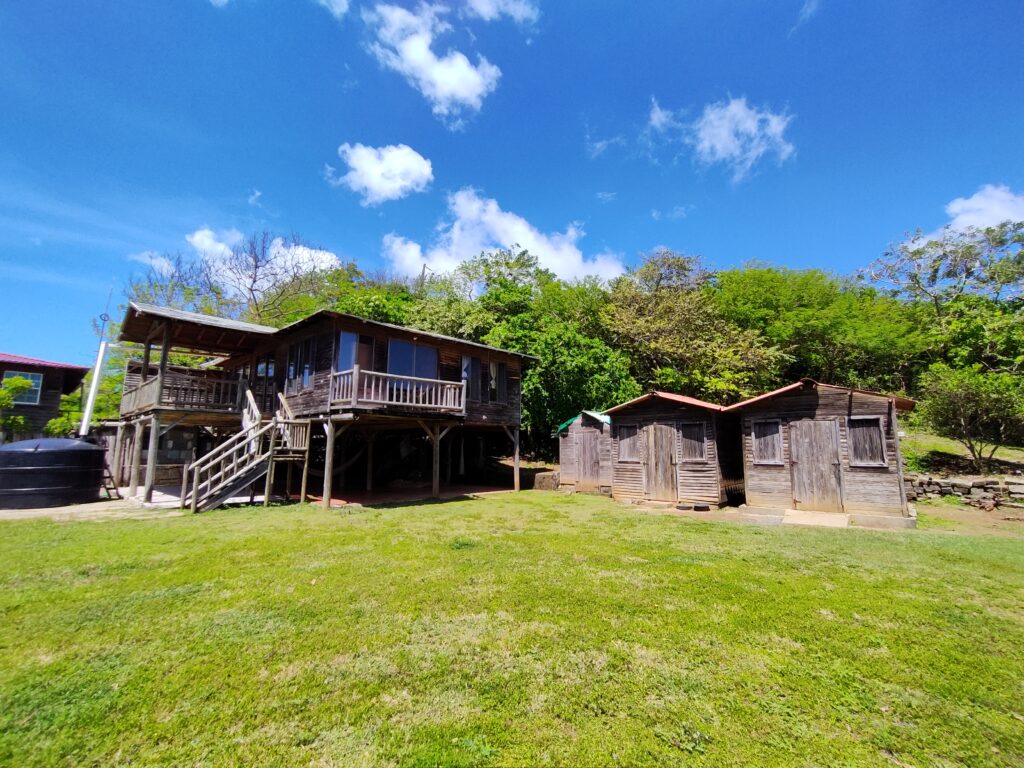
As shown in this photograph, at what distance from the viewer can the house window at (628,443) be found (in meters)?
13.9

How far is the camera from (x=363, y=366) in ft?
44.9

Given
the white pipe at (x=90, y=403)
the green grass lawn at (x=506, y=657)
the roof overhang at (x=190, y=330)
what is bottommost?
the green grass lawn at (x=506, y=657)

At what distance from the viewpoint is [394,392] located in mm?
12672

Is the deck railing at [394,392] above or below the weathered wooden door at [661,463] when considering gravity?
above

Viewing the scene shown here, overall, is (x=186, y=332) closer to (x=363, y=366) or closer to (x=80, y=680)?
(x=363, y=366)

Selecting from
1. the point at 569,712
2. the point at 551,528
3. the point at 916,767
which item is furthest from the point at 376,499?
the point at 916,767

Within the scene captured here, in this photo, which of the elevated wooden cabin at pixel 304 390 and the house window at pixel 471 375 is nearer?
the elevated wooden cabin at pixel 304 390

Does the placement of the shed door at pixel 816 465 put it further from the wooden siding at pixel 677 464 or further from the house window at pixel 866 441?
the wooden siding at pixel 677 464

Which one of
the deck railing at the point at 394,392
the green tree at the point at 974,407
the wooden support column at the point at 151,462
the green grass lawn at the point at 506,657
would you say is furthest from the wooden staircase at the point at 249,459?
the green tree at the point at 974,407

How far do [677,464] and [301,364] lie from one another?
1235 centimetres

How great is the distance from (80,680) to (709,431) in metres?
12.8

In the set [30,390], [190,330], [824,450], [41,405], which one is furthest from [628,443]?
[30,390]

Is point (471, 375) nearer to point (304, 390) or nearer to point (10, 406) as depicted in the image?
point (304, 390)

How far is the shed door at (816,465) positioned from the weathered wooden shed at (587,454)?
541cm
